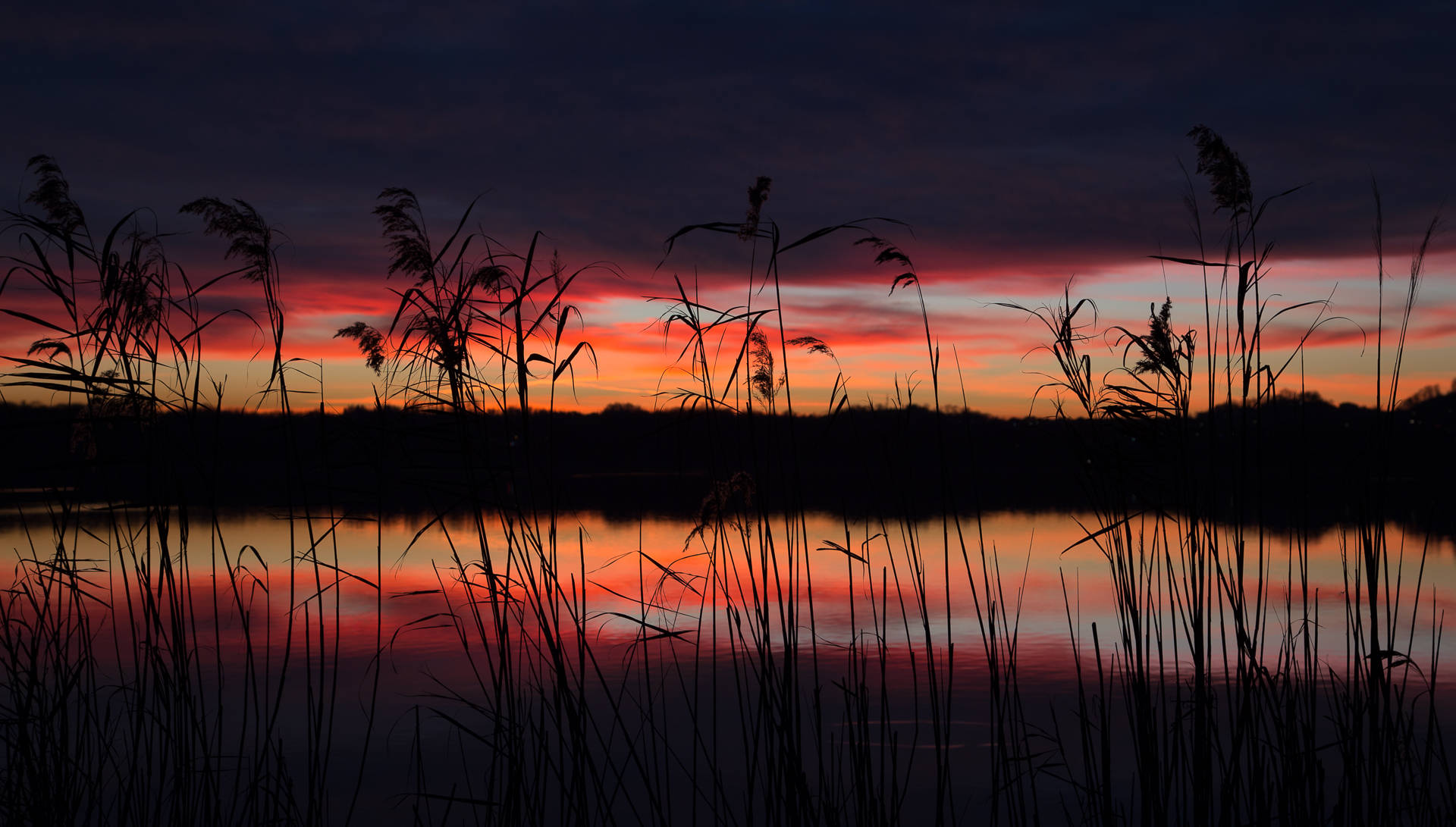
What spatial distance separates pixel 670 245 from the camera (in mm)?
2484

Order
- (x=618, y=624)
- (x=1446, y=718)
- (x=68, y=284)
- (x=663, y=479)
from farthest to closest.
→ (x=663, y=479) < (x=618, y=624) < (x=1446, y=718) < (x=68, y=284)

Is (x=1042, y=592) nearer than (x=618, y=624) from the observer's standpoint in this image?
No

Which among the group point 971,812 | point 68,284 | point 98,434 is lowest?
point 971,812

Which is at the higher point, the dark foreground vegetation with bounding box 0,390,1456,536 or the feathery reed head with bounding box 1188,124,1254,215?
the feathery reed head with bounding box 1188,124,1254,215

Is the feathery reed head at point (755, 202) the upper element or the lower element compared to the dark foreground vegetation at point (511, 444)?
upper

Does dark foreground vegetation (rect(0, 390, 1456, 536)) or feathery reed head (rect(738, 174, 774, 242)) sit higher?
feathery reed head (rect(738, 174, 774, 242))

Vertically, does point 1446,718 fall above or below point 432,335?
below

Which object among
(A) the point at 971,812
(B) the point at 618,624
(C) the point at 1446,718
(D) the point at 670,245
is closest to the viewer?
(D) the point at 670,245

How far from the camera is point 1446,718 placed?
555cm

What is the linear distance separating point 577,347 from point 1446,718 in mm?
5830

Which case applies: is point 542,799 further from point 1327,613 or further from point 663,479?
point 663,479

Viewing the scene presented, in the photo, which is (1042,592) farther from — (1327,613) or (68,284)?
(68,284)

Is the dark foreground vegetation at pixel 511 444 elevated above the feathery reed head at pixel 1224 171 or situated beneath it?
situated beneath

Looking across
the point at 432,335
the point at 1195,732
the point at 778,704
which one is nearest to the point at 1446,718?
the point at 1195,732
